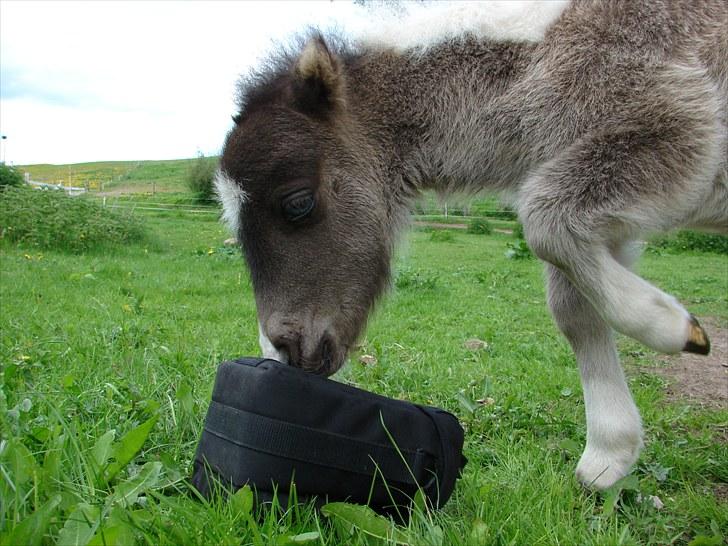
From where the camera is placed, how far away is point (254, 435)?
6.86 ft

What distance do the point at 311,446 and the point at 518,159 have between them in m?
1.59

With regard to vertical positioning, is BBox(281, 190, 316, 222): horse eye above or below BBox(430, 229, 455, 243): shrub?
above

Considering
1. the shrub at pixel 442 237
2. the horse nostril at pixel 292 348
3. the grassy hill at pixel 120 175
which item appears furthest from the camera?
the grassy hill at pixel 120 175

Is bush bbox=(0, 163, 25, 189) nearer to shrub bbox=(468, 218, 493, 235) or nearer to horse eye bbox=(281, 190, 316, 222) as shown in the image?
shrub bbox=(468, 218, 493, 235)

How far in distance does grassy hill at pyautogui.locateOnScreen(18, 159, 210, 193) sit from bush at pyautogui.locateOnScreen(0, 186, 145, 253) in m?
20.6

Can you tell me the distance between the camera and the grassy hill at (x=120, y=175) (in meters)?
38.4

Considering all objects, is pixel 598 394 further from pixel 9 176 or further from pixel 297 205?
pixel 9 176

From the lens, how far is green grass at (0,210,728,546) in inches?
75.0

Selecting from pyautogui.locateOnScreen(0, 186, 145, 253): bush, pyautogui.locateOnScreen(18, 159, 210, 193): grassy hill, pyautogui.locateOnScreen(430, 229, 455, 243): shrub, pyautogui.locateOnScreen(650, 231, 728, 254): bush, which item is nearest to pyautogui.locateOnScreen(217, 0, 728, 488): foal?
pyautogui.locateOnScreen(0, 186, 145, 253): bush

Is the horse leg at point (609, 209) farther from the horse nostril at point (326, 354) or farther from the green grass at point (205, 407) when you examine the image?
the horse nostril at point (326, 354)

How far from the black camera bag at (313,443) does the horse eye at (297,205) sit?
2.45 feet

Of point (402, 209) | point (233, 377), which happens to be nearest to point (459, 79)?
point (402, 209)

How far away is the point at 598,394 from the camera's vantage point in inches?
120

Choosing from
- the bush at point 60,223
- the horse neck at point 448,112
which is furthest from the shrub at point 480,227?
the horse neck at point 448,112
